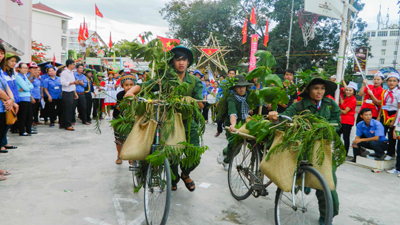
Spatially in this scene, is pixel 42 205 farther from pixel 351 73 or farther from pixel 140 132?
pixel 351 73

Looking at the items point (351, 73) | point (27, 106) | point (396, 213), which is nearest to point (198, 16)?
point (351, 73)

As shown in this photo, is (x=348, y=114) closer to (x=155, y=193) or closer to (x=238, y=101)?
(x=238, y=101)

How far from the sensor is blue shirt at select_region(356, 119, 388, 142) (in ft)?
19.9

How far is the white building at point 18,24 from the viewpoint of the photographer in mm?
11470

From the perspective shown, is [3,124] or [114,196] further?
[3,124]

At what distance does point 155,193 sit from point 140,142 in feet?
1.81

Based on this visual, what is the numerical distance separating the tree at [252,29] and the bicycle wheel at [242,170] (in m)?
19.2

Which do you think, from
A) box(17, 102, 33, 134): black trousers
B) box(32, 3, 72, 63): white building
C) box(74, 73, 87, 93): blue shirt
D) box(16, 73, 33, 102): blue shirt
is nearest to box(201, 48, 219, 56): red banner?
box(74, 73, 87, 93): blue shirt

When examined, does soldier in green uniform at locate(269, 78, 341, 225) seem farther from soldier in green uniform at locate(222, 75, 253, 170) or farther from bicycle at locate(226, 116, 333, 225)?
soldier in green uniform at locate(222, 75, 253, 170)

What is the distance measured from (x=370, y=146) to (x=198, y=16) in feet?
85.6

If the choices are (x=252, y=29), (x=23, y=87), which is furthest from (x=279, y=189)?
(x=252, y=29)

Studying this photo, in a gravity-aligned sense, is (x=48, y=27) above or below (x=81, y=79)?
above

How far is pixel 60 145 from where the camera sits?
6.83 metres

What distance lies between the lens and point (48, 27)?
45656 millimetres
